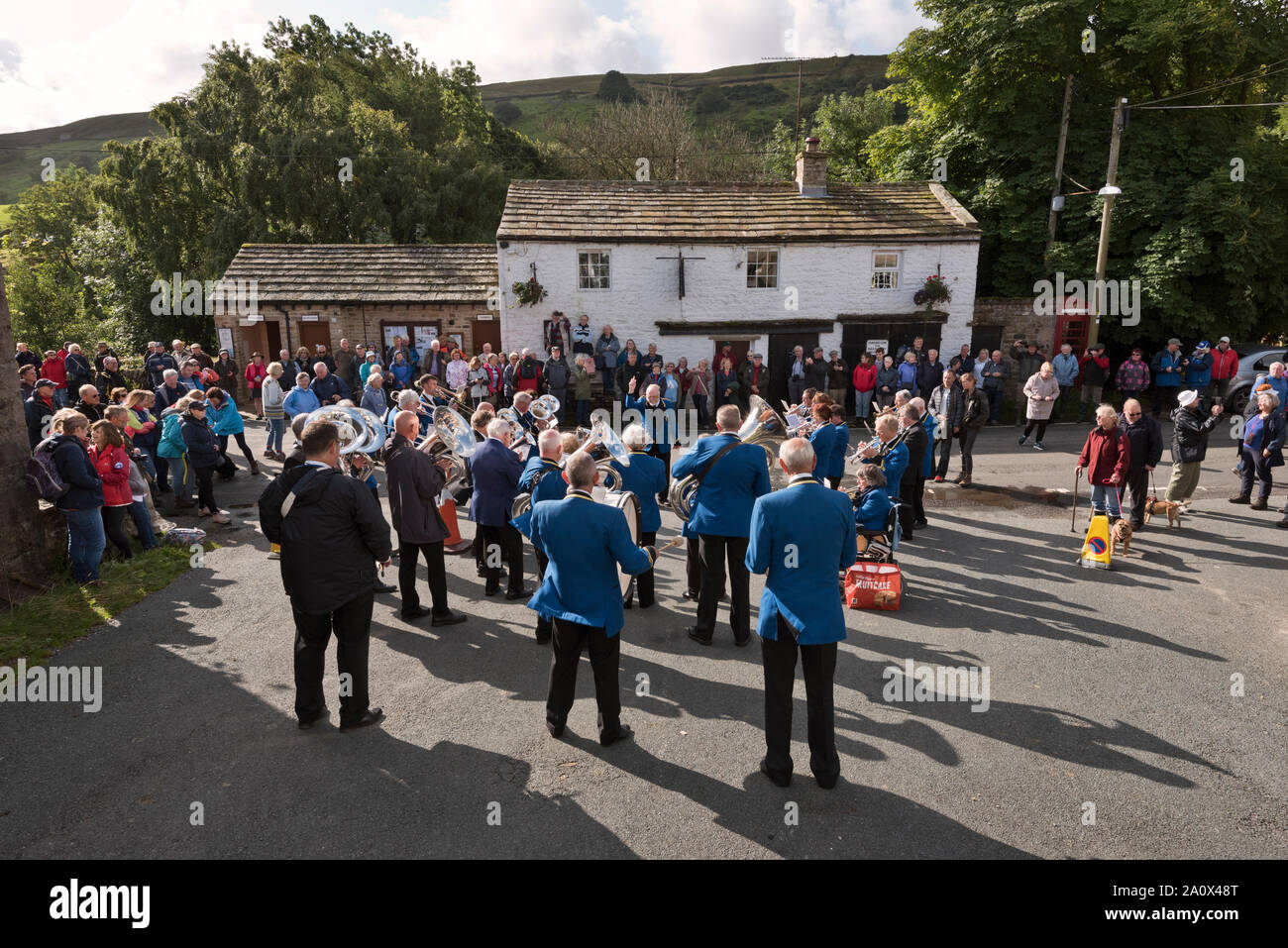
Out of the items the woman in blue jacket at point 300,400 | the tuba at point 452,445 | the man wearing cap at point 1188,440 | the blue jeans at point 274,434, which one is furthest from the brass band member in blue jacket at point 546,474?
the blue jeans at point 274,434

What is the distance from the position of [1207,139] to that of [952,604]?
1894 centimetres

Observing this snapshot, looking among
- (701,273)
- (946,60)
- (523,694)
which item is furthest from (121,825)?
(946,60)

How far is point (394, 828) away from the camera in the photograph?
4613 millimetres

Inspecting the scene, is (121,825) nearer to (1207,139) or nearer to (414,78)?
(1207,139)

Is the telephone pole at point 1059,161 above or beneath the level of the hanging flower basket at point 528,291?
above

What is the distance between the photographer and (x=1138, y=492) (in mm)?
10625

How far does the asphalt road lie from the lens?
4.56 m

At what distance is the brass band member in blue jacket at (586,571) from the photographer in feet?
16.8

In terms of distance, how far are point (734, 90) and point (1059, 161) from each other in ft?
297

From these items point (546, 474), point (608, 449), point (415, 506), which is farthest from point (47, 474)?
point (608, 449)

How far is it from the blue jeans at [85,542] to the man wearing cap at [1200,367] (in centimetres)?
2118

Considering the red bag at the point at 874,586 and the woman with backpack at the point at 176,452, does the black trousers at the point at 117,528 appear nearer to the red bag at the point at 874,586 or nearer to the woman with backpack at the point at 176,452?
the woman with backpack at the point at 176,452

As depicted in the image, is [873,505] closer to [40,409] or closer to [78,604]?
[78,604]

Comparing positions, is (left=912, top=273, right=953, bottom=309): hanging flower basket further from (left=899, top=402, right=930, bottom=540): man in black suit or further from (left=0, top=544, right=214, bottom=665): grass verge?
(left=0, top=544, right=214, bottom=665): grass verge
